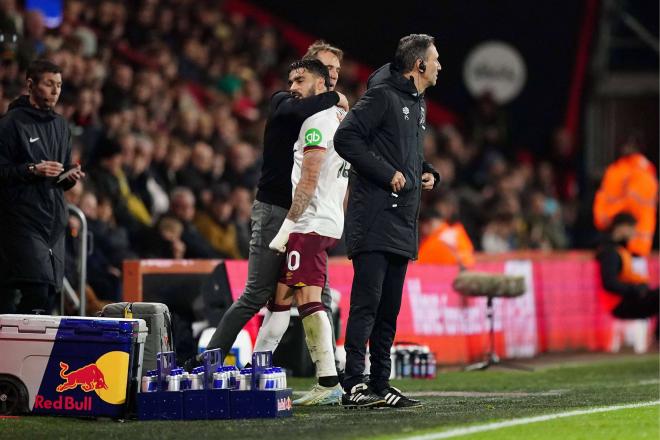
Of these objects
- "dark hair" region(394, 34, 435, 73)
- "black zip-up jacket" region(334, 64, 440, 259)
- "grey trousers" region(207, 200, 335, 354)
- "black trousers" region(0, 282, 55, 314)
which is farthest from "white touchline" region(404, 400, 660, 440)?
"black trousers" region(0, 282, 55, 314)

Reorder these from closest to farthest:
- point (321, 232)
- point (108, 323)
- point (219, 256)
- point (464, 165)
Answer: point (108, 323), point (321, 232), point (219, 256), point (464, 165)

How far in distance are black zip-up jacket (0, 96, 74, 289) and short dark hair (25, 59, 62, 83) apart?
0.18m

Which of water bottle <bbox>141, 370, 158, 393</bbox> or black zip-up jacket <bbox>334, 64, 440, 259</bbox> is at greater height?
black zip-up jacket <bbox>334, 64, 440, 259</bbox>

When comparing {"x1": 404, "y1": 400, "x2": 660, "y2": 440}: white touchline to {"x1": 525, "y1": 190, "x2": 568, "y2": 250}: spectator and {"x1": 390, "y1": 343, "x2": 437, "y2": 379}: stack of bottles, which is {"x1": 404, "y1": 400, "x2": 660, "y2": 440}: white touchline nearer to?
{"x1": 390, "y1": 343, "x2": 437, "y2": 379}: stack of bottles

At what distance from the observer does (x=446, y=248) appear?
14719 mm

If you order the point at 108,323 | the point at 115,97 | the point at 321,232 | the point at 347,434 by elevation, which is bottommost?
the point at 347,434

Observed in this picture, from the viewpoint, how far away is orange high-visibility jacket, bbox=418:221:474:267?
14.7 metres

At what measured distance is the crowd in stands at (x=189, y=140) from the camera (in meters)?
13.1

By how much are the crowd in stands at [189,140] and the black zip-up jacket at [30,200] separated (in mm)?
1838

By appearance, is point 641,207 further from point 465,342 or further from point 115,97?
point 115,97

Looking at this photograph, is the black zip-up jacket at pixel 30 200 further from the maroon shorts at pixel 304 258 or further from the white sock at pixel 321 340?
the white sock at pixel 321 340

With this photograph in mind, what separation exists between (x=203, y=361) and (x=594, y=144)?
16044mm

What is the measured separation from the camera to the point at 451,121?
77.2 feet

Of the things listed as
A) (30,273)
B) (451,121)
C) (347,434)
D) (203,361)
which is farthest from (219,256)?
(451,121)
